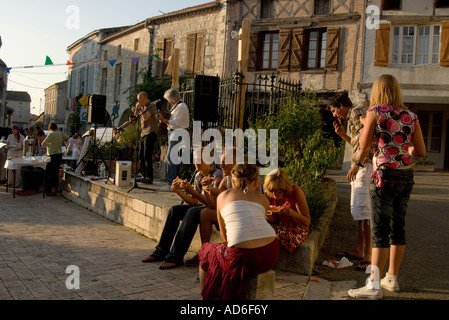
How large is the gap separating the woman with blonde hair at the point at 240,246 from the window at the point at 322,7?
14.7 meters

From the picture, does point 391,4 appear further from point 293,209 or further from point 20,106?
point 20,106

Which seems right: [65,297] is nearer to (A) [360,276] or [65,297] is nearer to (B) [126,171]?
(A) [360,276]

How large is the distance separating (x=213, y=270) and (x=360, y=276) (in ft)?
5.51

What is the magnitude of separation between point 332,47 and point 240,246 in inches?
562

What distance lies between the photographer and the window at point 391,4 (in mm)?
15680

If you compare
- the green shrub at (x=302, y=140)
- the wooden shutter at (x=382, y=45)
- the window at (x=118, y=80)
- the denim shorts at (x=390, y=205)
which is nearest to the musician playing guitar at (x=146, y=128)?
the green shrub at (x=302, y=140)

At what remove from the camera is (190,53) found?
20.2m

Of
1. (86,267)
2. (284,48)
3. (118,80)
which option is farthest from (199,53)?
(86,267)

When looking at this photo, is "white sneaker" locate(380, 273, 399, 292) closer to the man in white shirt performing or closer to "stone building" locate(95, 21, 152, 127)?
the man in white shirt performing

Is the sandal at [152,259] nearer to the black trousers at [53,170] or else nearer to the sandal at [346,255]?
the sandal at [346,255]

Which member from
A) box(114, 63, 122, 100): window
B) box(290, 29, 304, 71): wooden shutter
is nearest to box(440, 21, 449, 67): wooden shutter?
box(290, 29, 304, 71): wooden shutter

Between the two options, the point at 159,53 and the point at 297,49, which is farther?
the point at 159,53

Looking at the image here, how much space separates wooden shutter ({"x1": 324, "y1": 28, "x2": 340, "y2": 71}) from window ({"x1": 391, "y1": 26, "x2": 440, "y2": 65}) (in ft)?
6.29

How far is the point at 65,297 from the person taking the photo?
3.79m
